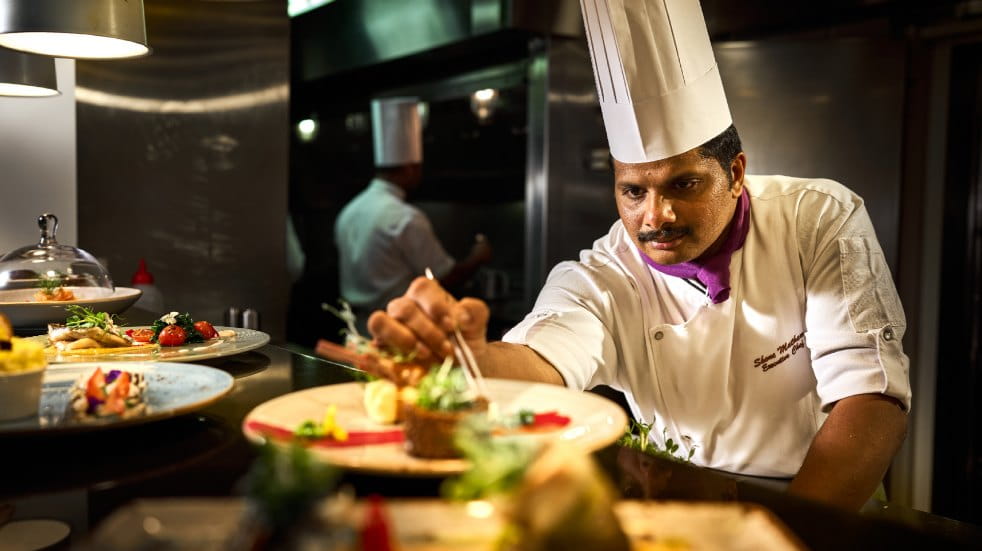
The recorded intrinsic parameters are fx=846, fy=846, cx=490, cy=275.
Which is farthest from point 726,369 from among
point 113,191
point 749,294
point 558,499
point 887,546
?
point 113,191

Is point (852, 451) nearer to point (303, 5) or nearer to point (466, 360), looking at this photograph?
point (466, 360)

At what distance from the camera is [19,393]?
43.6 inches

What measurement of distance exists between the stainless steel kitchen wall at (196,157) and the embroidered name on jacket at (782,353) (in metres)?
2.73

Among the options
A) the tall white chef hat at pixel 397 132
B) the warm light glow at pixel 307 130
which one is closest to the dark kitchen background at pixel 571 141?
the tall white chef hat at pixel 397 132

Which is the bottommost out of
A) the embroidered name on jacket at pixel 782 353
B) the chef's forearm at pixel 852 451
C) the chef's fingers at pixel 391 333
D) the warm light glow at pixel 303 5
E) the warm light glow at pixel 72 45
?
the chef's forearm at pixel 852 451

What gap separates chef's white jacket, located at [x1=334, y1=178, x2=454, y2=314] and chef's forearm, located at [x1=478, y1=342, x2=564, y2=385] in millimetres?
3472

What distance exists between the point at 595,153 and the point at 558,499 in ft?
12.2

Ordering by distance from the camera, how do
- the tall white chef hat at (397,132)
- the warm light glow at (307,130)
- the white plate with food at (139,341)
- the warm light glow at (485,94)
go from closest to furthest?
the white plate with food at (139,341)
the warm light glow at (485,94)
the tall white chef hat at (397,132)
the warm light glow at (307,130)

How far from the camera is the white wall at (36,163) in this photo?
3512 millimetres

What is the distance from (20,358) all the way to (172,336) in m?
0.59

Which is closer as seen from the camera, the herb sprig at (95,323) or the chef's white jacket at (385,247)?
the herb sprig at (95,323)

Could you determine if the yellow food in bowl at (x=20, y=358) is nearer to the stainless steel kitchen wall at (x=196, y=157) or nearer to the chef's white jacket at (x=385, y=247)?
the stainless steel kitchen wall at (x=196, y=157)

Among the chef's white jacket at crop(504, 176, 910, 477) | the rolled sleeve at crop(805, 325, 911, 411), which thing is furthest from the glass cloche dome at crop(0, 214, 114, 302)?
the rolled sleeve at crop(805, 325, 911, 411)

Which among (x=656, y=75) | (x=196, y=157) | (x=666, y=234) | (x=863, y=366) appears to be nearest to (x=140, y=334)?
(x=666, y=234)
